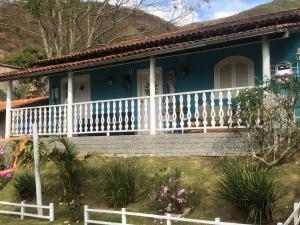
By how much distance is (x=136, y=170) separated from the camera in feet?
33.7

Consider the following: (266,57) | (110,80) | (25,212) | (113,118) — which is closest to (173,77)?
(110,80)

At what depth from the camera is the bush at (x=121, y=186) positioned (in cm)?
957

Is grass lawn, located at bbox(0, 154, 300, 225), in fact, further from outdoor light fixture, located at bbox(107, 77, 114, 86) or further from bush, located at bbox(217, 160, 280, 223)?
outdoor light fixture, located at bbox(107, 77, 114, 86)

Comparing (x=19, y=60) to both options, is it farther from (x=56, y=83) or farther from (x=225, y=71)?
(x=225, y=71)

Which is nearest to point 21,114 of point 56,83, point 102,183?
point 56,83

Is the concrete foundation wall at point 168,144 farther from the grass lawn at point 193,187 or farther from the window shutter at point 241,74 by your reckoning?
the window shutter at point 241,74

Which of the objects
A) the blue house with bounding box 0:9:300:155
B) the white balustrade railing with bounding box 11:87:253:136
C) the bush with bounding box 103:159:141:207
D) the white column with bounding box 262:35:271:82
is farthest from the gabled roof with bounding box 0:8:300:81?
the bush with bounding box 103:159:141:207

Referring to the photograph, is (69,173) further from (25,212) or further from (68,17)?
(68,17)

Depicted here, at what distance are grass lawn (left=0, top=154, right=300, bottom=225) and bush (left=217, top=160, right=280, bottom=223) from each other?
8.7 inches

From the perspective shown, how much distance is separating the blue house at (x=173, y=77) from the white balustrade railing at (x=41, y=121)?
1.3 inches

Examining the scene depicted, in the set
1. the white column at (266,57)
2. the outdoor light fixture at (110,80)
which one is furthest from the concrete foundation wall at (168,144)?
the outdoor light fixture at (110,80)

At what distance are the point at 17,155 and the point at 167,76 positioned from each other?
18.5ft

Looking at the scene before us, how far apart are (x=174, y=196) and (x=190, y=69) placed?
671cm

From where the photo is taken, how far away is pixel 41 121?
1550 centimetres
